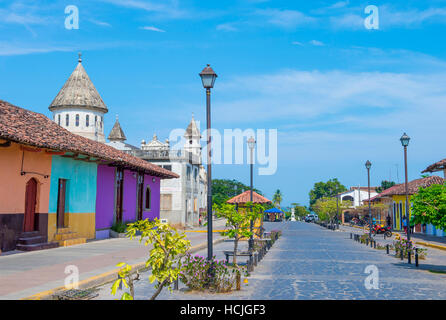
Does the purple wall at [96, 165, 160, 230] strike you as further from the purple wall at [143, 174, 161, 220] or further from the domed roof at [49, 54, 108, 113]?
the domed roof at [49, 54, 108, 113]

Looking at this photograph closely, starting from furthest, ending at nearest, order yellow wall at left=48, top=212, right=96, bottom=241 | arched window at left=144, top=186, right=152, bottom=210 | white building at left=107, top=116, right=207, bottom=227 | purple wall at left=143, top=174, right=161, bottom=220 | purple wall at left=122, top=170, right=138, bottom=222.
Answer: white building at left=107, top=116, right=207, bottom=227 < arched window at left=144, top=186, right=152, bottom=210 < purple wall at left=143, top=174, right=161, bottom=220 < purple wall at left=122, top=170, right=138, bottom=222 < yellow wall at left=48, top=212, right=96, bottom=241

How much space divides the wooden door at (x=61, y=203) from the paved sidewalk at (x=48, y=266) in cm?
226

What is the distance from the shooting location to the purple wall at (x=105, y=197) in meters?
23.9

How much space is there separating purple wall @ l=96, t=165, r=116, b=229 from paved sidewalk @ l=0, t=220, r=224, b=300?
5581 millimetres

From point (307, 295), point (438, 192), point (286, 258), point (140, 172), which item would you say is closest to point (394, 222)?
point (140, 172)

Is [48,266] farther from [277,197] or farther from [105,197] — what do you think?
[277,197]

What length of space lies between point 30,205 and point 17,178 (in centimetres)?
180

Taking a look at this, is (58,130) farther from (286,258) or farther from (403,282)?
(403,282)

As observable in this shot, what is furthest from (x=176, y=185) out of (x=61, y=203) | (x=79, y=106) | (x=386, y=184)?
(x=386, y=184)

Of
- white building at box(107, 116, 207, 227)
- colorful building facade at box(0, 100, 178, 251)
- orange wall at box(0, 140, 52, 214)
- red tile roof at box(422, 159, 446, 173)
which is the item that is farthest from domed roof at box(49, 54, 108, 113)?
red tile roof at box(422, 159, 446, 173)

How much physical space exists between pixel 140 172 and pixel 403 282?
21.9 meters

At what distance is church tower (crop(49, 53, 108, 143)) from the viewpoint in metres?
47.5

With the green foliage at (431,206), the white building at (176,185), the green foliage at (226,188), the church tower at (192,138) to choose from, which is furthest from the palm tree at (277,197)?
the green foliage at (431,206)

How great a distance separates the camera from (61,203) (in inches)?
803
